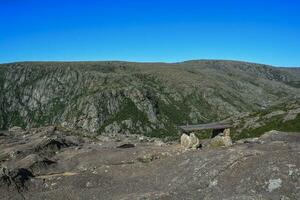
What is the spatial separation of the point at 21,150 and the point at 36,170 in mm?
16509

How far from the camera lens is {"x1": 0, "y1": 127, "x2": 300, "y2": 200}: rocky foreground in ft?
117

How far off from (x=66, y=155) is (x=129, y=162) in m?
15.6

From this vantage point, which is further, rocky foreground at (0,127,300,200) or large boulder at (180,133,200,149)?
large boulder at (180,133,200,149)

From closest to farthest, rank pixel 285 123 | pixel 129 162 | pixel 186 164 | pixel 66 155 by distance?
pixel 186 164
pixel 129 162
pixel 66 155
pixel 285 123

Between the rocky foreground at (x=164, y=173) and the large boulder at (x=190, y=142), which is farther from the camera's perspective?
the large boulder at (x=190, y=142)

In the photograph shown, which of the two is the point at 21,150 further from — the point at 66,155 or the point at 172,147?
the point at 172,147

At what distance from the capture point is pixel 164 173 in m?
45.9

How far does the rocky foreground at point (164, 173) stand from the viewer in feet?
117

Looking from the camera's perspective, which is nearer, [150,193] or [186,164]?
[150,193]

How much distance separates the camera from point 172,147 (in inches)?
2239

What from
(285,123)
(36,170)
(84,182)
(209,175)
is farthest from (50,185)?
(285,123)

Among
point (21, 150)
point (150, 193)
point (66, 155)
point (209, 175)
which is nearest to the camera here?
point (150, 193)

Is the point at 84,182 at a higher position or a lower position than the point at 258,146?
lower

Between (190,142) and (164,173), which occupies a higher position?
(190,142)
